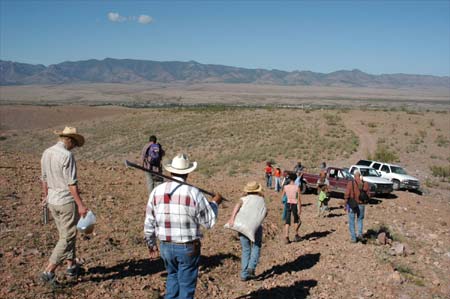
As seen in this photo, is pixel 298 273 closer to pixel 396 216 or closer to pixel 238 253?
pixel 238 253

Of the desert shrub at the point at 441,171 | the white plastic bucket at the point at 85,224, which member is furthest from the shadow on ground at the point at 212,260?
the desert shrub at the point at 441,171

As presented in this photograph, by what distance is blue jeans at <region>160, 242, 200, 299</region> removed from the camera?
4.74 m

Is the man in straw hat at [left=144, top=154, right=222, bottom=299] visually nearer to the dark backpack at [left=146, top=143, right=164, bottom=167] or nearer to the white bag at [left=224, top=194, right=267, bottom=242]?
the white bag at [left=224, top=194, right=267, bottom=242]

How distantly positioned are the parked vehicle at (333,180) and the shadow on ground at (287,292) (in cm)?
1105

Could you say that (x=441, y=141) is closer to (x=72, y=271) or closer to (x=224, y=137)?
(x=224, y=137)

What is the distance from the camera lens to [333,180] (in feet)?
60.7

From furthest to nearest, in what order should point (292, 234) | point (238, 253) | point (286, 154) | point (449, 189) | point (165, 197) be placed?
1. point (286, 154)
2. point (449, 189)
3. point (292, 234)
4. point (238, 253)
5. point (165, 197)

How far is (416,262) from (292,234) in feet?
9.07

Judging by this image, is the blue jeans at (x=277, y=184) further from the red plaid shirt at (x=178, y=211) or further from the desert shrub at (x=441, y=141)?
the desert shrub at (x=441, y=141)

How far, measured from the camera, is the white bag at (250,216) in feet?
22.8

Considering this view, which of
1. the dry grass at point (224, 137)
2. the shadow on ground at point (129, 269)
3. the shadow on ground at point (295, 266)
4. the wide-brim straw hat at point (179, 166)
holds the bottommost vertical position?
the dry grass at point (224, 137)

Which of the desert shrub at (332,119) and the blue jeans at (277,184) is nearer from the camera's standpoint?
the blue jeans at (277,184)

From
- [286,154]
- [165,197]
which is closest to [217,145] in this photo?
[286,154]

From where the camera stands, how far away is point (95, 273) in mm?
6652
